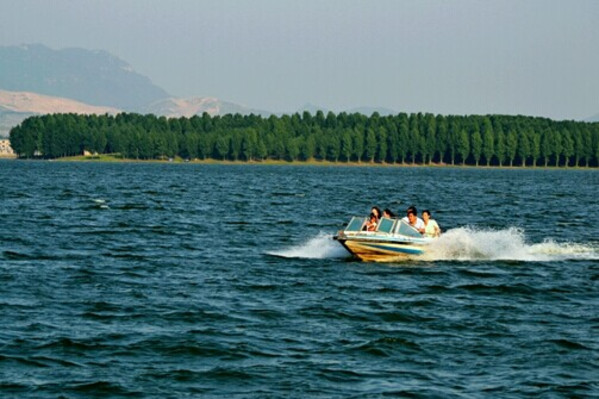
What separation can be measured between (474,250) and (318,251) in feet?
20.7

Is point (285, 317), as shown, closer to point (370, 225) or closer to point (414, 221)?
point (370, 225)

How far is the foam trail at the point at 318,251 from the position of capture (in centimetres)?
4141

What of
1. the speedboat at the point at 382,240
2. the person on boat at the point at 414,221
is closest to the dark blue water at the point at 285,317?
the speedboat at the point at 382,240

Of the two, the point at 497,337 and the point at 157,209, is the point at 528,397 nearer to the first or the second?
the point at 497,337

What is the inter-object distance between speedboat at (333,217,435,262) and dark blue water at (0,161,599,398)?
0.66m

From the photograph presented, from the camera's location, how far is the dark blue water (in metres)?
20.8

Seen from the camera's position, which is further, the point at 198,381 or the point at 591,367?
the point at 591,367

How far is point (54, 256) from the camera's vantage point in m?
40.4

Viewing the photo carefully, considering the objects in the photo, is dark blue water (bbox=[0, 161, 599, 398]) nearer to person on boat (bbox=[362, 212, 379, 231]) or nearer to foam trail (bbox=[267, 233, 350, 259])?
foam trail (bbox=[267, 233, 350, 259])

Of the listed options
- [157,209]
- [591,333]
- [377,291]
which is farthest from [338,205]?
[591,333]

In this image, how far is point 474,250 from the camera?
1676 inches

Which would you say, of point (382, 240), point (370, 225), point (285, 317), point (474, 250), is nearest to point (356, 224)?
point (370, 225)

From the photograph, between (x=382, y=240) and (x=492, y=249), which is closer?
(x=382, y=240)

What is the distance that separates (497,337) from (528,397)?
17.6 ft
